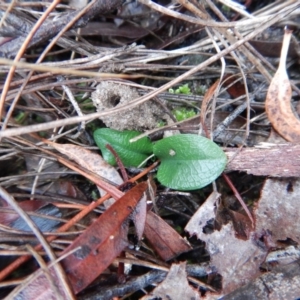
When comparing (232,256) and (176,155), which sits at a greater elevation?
(176,155)

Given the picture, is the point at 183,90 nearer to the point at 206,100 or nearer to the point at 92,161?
the point at 206,100

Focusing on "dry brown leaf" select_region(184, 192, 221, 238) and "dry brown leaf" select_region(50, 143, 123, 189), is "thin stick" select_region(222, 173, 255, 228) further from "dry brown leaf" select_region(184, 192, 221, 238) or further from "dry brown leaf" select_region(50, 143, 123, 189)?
"dry brown leaf" select_region(50, 143, 123, 189)

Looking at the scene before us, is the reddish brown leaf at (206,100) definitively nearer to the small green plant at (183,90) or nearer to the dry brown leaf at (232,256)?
the small green plant at (183,90)

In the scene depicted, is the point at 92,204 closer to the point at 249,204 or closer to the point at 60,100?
the point at 60,100

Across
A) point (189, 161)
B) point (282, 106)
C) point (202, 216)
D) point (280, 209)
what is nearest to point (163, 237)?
point (202, 216)

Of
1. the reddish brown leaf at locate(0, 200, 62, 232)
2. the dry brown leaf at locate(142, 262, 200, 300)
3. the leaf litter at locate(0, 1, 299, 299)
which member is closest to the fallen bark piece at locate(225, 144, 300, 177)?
the leaf litter at locate(0, 1, 299, 299)

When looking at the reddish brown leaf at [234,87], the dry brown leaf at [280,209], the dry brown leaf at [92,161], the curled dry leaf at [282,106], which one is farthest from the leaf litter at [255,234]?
the reddish brown leaf at [234,87]

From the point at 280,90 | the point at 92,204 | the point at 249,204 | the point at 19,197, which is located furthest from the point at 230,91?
the point at 19,197
